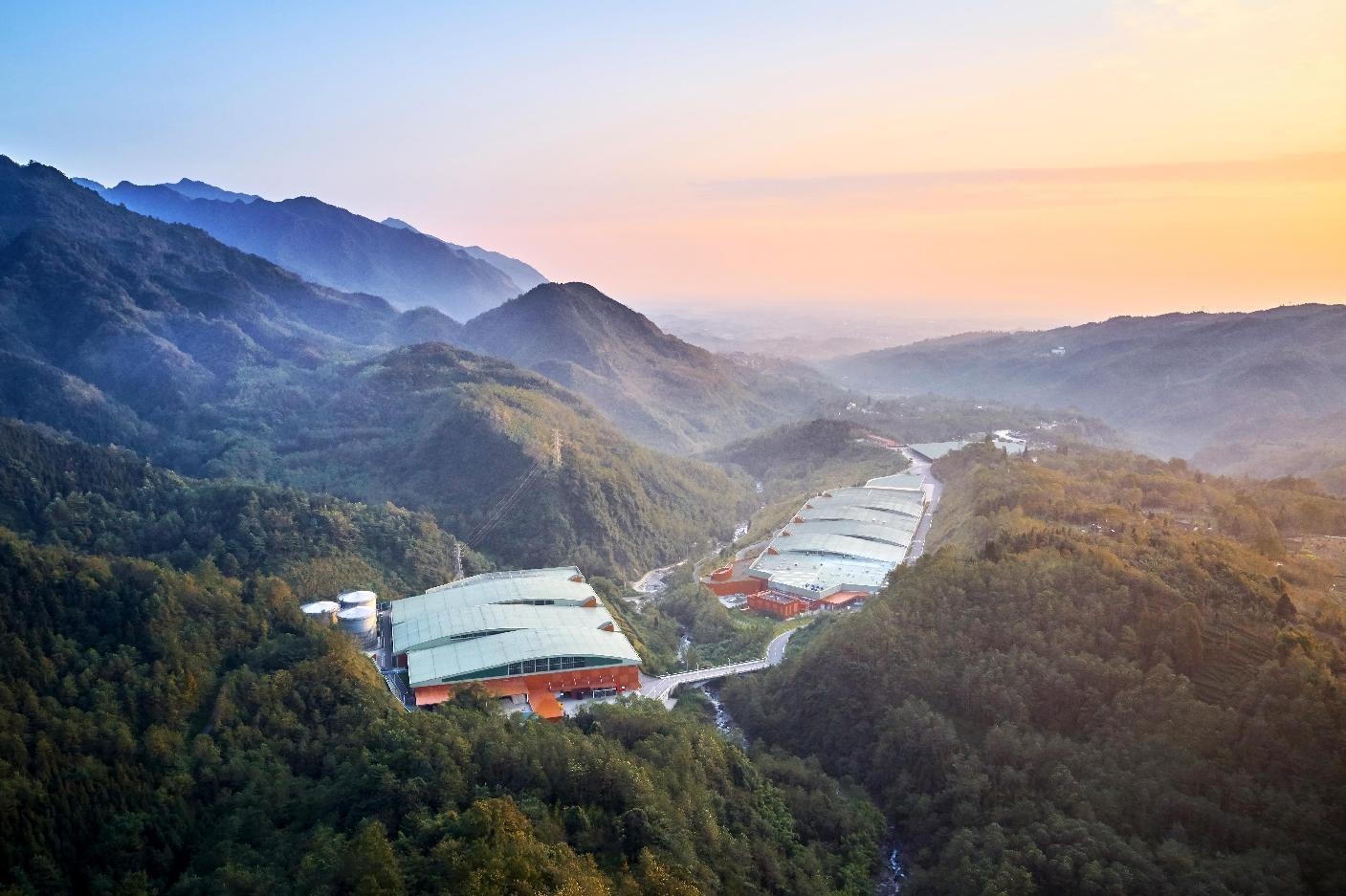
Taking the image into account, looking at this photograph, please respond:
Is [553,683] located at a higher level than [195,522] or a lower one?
lower

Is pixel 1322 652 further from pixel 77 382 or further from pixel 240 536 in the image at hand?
pixel 77 382

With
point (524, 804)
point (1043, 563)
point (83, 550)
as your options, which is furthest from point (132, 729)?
point (1043, 563)

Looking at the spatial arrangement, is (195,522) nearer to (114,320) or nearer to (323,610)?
(323,610)

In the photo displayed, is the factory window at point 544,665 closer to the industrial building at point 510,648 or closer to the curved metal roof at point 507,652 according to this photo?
the industrial building at point 510,648

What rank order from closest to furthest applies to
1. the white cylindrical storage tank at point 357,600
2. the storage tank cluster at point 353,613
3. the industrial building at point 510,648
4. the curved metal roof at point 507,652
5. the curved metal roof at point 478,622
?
the curved metal roof at point 507,652 → the industrial building at point 510,648 → the storage tank cluster at point 353,613 → the curved metal roof at point 478,622 → the white cylindrical storage tank at point 357,600

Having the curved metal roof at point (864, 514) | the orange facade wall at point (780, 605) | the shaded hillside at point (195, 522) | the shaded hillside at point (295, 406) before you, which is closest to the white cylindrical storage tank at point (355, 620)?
the shaded hillside at point (195, 522)

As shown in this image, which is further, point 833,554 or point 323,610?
point 833,554

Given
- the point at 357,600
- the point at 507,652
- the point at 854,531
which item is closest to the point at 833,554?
the point at 854,531

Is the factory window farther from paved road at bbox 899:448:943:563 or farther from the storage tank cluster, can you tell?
paved road at bbox 899:448:943:563
